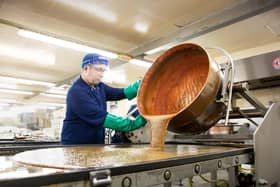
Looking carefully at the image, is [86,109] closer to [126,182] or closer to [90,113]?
[90,113]

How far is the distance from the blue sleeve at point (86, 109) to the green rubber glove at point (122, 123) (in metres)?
0.04

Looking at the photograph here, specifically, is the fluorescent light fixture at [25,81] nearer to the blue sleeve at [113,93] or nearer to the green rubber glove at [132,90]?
the blue sleeve at [113,93]

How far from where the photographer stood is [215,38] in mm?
4539

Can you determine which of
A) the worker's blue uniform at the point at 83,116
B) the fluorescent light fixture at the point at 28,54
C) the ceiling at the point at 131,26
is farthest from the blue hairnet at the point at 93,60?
the fluorescent light fixture at the point at 28,54

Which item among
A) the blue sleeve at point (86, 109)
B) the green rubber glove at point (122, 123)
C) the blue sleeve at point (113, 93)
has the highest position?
the blue sleeve at point (113, 93)

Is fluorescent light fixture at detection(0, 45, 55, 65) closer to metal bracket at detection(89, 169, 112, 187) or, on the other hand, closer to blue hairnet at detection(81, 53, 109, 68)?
blue hairnet at detection(81, 53, 109, 68)

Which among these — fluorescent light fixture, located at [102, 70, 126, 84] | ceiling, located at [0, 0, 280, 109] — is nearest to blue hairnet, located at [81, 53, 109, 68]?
ceiling, located at [0, 0, 280, 109]

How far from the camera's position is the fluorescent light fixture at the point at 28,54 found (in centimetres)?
495

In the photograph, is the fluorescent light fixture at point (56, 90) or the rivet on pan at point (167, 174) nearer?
the rivet on pan at point (167, 174)

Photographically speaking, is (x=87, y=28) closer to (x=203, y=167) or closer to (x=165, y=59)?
(x=165, y=59)

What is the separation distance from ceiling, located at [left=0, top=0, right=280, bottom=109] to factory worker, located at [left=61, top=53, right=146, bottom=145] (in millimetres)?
1795

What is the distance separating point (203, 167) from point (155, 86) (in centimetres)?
81

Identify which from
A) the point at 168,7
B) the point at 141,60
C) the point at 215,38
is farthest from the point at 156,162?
the point at 141,60

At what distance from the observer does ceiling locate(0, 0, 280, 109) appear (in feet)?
10.8
